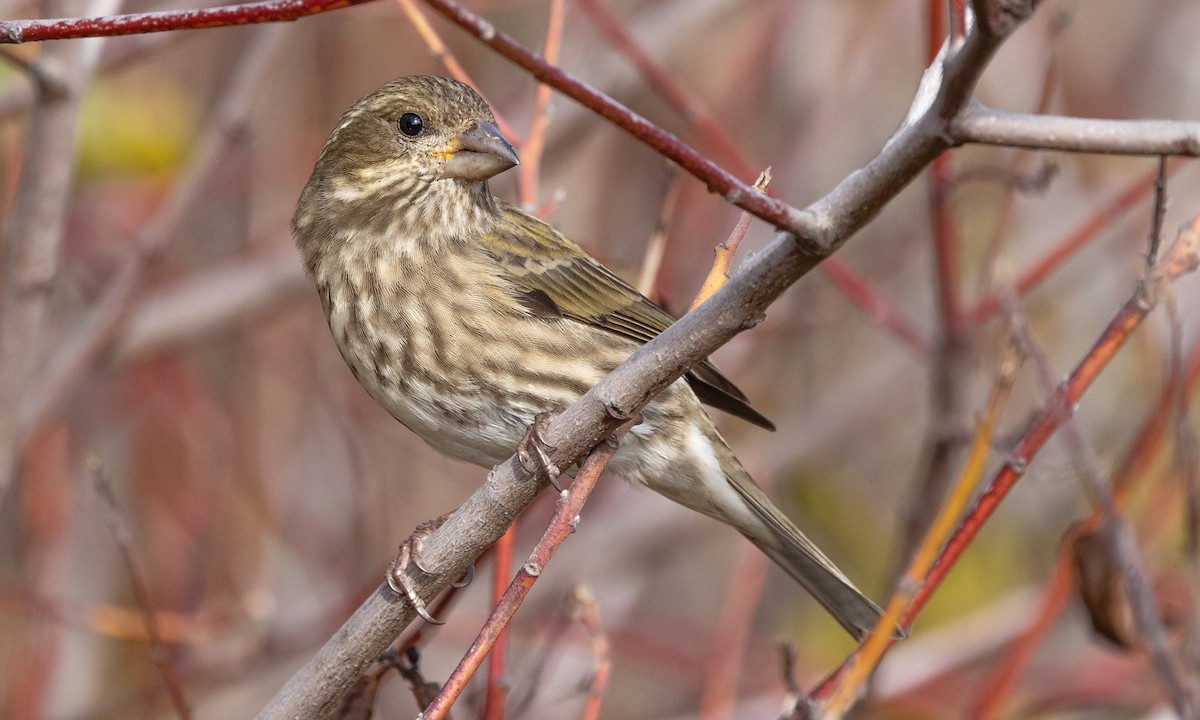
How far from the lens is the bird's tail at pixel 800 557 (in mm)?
3786

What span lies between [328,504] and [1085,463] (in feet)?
14.1

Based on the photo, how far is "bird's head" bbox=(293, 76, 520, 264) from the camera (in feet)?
12.2

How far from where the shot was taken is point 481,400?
3.58 meters

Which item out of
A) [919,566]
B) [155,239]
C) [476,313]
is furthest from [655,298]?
[919,566]

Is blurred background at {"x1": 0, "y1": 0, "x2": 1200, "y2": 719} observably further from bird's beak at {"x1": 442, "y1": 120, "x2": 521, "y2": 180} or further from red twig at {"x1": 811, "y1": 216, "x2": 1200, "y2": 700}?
red twig at {"x1": 811, "y1": 216, "x2": 1200, "y2": 700}

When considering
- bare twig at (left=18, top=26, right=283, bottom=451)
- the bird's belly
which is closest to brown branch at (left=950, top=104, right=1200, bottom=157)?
the bird's belly

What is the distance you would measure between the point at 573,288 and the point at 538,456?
4.41ft

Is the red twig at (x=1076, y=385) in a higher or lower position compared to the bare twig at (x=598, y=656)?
higher

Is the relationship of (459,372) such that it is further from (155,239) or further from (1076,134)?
(1076,134)

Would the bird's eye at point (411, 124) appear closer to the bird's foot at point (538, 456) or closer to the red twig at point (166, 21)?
the bird's foot at point (538, 456)

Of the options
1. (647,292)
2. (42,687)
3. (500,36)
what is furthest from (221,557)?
(500,36)

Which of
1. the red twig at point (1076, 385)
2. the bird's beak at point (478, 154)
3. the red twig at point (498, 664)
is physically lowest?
the red twig at point (498, 664)

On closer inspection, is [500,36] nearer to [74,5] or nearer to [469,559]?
[469,559]

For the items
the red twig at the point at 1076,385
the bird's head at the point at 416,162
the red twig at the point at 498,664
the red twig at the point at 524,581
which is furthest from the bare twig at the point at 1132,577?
the bird's head at the point at 416,162
